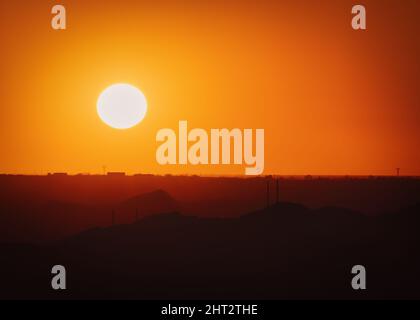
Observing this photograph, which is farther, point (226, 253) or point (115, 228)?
point (115, 228)

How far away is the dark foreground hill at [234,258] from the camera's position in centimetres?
4812

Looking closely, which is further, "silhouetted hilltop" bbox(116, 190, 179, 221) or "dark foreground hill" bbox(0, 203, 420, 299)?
"silhouetted hilltop" bbox(116, 190, 179, 221)

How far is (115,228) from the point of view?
74.8m

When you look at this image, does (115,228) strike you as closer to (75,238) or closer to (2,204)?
(75,238)

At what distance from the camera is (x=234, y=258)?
197ft

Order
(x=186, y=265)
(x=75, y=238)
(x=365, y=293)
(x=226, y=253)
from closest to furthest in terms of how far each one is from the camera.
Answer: (x=365, y=293) < (x=186, y=265) < (x=226, y=253) < (x=75, y=238)

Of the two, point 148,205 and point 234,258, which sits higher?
point 148,205

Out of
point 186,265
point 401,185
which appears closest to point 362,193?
point 401,185

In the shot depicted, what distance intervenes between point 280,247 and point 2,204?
5007cm

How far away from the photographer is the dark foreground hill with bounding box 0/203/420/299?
48125 mm

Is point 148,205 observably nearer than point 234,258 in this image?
No

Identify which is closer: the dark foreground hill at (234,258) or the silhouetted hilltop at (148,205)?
the dark foreground hill at (234,258)
